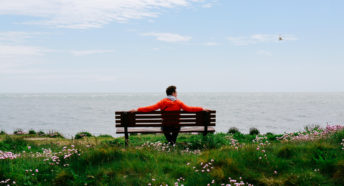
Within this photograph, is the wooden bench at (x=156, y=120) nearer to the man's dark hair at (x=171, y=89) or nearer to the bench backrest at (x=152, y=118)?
the bench backrest at (x=152, y=118)

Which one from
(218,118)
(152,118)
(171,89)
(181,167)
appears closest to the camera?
(181,167)

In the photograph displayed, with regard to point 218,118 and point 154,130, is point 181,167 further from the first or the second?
point 218,118

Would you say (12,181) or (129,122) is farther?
(129,122)

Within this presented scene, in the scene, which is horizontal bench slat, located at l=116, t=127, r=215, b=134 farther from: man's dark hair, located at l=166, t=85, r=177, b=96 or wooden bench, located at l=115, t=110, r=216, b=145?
man's dark hair, located at l=166, t=85, r=177, b=96

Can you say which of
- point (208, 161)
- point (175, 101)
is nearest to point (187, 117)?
point (175, 101)

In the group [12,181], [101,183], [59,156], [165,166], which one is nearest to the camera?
[101,183]

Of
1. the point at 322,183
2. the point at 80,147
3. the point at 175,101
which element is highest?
the point at 175,101

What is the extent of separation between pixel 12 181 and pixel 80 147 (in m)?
1.62

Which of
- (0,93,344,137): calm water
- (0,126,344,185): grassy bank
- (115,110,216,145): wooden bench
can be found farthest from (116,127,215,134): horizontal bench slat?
(0,93,344,137): calm water

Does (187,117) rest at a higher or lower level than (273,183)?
higher

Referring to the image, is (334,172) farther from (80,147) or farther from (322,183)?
(80,147)

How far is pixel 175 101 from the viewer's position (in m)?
9.21

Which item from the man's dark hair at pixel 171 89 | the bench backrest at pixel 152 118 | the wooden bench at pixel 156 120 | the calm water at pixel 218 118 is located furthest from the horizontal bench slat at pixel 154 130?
the calm water at pixel 218 118

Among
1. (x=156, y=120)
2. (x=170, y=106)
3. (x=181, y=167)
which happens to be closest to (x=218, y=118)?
(x=170, y=106)
